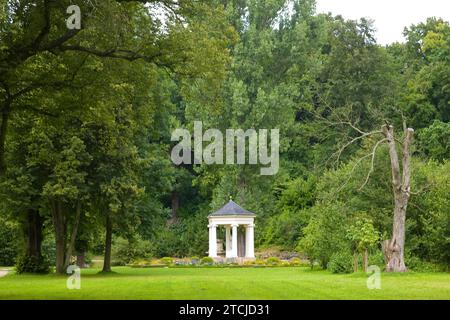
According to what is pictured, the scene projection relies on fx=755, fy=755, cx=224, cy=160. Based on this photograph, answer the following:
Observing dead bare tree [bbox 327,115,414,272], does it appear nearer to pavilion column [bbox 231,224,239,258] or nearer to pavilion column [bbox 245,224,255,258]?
pavilion column [bbox 245,224,255,258]

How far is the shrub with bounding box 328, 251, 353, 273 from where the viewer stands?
1202 inches

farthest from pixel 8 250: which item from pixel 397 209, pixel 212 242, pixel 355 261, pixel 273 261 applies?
pixel 397 209

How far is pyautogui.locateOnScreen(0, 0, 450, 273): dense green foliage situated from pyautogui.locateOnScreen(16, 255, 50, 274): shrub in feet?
0.22

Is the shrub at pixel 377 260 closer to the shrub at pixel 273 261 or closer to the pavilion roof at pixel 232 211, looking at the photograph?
the shrub at pixel 273 261

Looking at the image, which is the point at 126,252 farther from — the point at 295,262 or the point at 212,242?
the point at 295,262

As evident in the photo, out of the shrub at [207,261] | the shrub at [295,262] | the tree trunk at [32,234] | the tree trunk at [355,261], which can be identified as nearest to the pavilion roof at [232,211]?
the shrub at [207,261]

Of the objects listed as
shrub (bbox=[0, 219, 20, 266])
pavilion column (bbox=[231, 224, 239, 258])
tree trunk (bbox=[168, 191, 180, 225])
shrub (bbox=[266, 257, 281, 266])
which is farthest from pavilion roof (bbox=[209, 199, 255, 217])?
tree trunk (bbox=[168, 191, 180, 225])

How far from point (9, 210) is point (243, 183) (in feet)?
79.9

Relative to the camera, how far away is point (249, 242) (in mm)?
49438

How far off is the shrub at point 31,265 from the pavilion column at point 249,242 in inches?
653

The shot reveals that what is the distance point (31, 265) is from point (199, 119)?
→ 871 inches

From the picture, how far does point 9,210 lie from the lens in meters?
34.0
